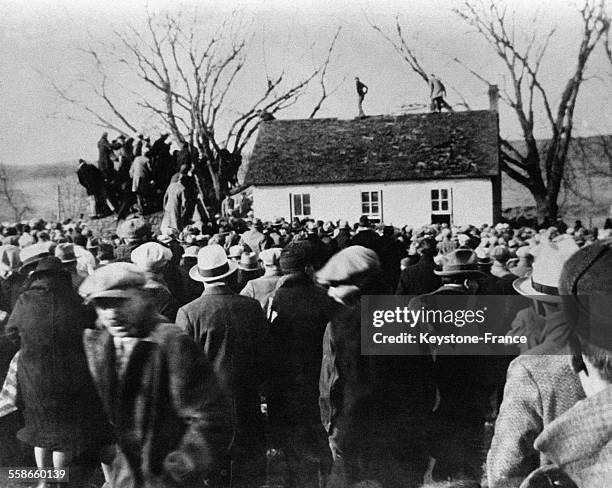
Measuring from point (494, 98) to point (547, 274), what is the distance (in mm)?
1121

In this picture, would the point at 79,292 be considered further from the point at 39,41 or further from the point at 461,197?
the point at 461,197

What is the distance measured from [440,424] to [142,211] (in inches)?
72.6

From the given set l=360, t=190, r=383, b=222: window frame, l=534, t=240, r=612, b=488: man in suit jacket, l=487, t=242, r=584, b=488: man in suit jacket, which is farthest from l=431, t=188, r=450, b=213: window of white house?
l=534, t=240, r=612, b=488: man in suit jacket

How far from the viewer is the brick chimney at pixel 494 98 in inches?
143

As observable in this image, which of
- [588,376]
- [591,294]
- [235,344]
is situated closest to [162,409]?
[235,344]

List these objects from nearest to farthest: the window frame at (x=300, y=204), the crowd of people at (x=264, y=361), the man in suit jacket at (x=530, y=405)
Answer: the man in suit jacket at (x=530, y=405)
the crowd of people at (x=264, y=361)
the window frame at (x=300, y=204)

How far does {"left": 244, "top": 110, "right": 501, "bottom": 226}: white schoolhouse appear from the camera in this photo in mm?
3629

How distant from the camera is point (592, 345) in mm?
1479

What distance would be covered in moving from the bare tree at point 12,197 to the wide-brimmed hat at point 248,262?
3.87 feet

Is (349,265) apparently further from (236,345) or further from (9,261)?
(9,261)

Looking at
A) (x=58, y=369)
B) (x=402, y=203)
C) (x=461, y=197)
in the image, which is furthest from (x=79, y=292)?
(x=461, y=197)

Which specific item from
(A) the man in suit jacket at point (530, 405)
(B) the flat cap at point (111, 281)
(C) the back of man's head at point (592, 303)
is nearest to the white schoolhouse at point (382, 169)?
(B) the flat cap at point (111, 281)

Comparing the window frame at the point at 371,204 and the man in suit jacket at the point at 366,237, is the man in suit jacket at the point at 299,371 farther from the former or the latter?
the window frame at the point at 371,204

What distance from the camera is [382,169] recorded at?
3703 mm
